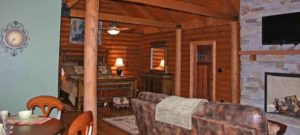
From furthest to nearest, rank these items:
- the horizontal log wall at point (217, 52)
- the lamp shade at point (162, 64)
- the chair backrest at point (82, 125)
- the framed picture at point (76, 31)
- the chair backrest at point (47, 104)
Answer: the lamp shade at point (162, 64), the framed picture at point (76, 31), the horizontal log wall at point (217, 52), the chair backrest at point (47, 104), the chair backrest at point (82, 125)

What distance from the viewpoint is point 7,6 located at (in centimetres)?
336

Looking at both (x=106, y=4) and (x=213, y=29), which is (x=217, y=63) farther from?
(x=106, y=4)

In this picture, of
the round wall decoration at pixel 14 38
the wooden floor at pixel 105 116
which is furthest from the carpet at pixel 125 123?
the round wall decoration at pixel 14 38

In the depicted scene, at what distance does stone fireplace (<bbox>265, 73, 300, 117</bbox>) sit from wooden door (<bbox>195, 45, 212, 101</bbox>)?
2.35 m

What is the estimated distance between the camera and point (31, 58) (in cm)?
351

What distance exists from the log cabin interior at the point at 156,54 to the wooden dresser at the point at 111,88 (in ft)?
0.09

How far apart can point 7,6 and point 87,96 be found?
171 cm

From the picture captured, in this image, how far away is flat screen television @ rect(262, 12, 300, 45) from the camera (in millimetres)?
4816

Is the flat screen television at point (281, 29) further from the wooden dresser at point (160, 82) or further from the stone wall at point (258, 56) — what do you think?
the wooden dresser at point (160, 82)

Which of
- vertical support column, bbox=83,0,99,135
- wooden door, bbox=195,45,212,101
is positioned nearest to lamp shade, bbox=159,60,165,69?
wooden door, bbox=195,45,212,101

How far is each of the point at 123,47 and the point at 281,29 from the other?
256 inches

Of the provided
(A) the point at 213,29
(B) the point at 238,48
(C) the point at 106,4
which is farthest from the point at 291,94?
(C) the point at 106,4

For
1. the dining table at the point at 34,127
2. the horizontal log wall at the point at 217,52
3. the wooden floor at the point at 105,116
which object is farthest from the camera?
the horizontal log wall at the point at 217,52

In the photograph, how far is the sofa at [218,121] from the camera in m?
2.38
